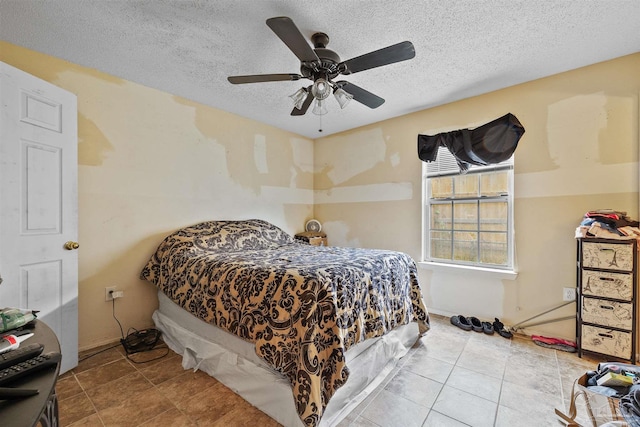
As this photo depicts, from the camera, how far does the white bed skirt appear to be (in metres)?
1.56

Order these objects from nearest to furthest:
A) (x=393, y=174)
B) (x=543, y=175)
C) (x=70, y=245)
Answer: (x=70, y=245) → (x=543, y=175) → (x=393, y=174)

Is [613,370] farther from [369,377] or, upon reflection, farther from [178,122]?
[178,122]

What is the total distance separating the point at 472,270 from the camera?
9.61 feet

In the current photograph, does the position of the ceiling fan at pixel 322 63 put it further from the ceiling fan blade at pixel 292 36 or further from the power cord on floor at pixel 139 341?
the power cord on floor at pixel 139 341

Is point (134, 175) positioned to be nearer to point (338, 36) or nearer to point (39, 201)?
point (39, 201)

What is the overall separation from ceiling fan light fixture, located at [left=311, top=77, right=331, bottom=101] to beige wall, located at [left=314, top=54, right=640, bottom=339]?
1.85 m

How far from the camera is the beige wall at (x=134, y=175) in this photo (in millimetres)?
2365

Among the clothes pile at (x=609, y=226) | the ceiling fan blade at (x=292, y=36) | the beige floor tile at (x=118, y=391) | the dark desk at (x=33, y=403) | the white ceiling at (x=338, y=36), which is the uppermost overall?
→ the white ceiling at (x=338, y=36)

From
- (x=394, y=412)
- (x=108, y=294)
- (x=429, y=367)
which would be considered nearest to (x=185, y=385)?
(x=108, y=294)

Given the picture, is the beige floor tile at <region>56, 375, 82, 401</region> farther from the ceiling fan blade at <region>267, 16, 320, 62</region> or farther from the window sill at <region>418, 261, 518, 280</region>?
the window sill at <region>418, 261, 518, 280</region>

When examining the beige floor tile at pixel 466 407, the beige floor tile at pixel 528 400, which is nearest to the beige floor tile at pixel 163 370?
the beige floor tile at pixel 466 407

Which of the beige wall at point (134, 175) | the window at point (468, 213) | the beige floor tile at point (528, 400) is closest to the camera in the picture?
the beige floor tile at point (528, 400)

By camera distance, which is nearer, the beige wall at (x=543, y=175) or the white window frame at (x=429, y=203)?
the beige wall at (x=543, y=175)

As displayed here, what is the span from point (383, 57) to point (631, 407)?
83.5 inches
